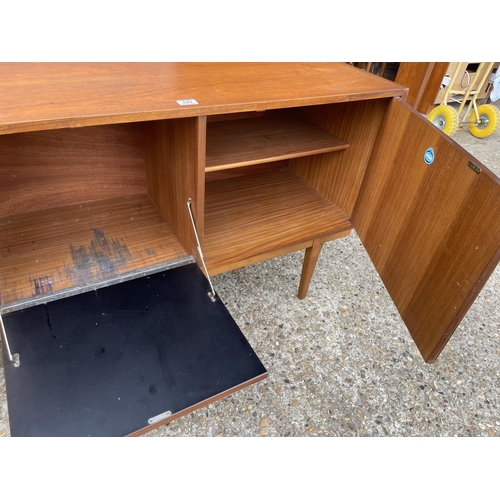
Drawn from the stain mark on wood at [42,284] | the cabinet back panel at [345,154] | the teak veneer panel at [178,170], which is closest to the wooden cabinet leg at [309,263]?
the cabinet back panel at [345,154]

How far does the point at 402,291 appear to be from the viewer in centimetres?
112

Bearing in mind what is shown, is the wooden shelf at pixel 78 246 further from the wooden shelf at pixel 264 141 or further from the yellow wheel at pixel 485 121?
the yellow wheel at pixel 485 121

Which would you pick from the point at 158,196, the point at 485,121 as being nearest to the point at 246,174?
the point at 158,196

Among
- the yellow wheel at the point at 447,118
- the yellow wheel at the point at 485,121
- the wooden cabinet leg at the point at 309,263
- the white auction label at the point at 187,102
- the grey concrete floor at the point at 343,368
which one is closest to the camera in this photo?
the white auction label at the point at 187,102

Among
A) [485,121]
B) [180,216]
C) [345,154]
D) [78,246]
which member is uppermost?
[345,154]

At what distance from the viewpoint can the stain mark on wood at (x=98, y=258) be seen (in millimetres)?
1085

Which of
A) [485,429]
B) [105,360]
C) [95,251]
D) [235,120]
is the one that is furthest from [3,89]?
[485,429]

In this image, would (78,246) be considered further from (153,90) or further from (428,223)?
(428,223)

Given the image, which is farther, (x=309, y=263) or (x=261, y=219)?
(x=309, y=263)

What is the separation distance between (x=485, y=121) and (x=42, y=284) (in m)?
3.66

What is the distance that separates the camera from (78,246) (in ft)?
3.88

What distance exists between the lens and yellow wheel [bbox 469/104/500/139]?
10.8ft

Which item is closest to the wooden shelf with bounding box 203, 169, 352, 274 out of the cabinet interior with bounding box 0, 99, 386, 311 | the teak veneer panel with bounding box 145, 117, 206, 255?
the cabinet interior with bounding box 0, 99, 386, 311

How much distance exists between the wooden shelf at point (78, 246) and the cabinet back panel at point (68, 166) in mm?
40
